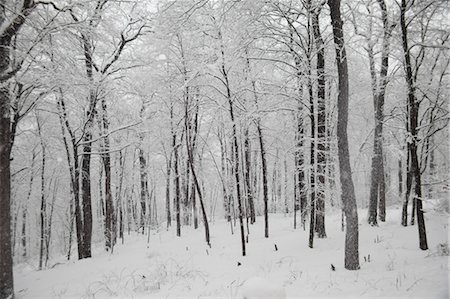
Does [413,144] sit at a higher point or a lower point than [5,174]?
higher

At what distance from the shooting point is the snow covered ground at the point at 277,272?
5.08 metres


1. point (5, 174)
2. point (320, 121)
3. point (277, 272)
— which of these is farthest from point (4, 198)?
point (320, 121)

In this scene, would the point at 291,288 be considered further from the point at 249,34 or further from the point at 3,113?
the point at 3,113

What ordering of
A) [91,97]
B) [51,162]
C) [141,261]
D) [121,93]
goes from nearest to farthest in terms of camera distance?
[141,261], [91,97], [121,93], [51,162]

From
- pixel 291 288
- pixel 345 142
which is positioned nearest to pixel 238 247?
pixel 291 288

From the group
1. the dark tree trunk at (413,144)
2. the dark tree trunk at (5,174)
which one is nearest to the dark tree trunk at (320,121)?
the dark tree trunk at (413,144)

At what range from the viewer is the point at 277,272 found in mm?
6879

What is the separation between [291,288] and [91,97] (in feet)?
38.2

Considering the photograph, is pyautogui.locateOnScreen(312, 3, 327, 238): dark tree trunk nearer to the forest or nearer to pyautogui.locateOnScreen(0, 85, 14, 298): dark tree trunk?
the forest

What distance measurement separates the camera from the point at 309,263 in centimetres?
732

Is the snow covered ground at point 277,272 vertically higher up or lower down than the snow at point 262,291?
lower down

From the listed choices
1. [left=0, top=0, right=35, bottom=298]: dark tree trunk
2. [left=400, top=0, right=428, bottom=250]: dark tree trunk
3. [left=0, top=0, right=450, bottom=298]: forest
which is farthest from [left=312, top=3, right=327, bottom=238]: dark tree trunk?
[left=0, top=0, right=35, bottom=298]: dark tree trunk

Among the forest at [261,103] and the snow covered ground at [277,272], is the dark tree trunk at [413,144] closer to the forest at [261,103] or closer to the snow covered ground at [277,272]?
the forest at [261,103]

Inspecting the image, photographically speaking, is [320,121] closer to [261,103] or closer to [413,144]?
[261,103]
